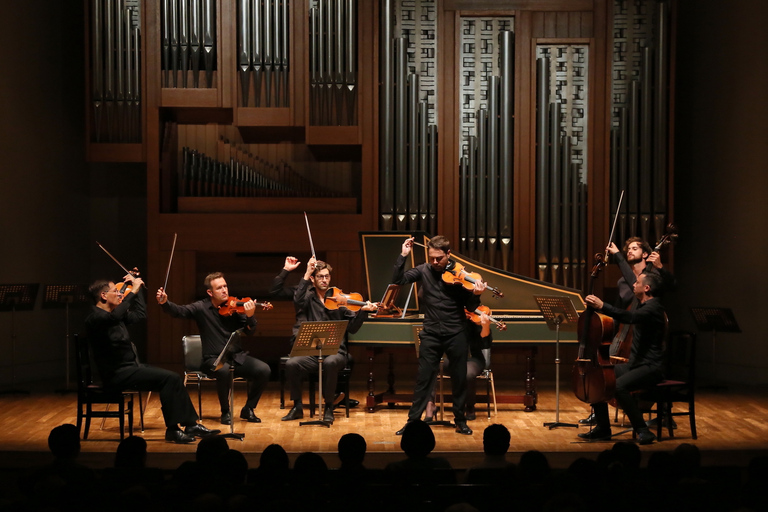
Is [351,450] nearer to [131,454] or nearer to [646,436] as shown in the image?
[131,454]

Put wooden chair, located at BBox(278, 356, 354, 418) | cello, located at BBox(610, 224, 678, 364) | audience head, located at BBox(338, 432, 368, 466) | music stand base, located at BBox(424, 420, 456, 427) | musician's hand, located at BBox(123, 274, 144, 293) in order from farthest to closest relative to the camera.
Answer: wooden chair, located at BBox(278, 356, 354, 418) < music stand base, located at BBox(424, 420, 456, 427) < cello, located at BBox(610, 224, 678, 364) < musician's hand, located at BBox(123, 274, 144, 293) < audience head, located at BBox(338, 432, 368, 466)

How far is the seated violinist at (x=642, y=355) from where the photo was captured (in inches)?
229

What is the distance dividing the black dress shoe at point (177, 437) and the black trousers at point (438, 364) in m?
1.58

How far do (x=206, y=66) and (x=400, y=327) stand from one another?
12.4ft

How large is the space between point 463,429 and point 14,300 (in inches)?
182

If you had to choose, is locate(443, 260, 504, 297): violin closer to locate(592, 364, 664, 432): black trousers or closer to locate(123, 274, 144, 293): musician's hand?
locate(592, 364, 664, 432): black trousers

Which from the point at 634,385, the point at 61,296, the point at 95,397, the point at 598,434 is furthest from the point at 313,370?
the point at 61,296

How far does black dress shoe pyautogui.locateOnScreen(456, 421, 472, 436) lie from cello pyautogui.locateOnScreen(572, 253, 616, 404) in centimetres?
87

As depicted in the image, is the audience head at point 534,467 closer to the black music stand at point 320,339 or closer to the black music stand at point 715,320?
the black music stand at point 320,339

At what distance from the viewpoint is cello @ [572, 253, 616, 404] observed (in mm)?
5738

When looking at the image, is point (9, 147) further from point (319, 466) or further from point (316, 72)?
point (319, 466)

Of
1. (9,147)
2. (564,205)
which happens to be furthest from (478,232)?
(9,147)

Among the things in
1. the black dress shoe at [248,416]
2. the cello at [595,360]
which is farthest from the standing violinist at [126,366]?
the cello at [595,360]

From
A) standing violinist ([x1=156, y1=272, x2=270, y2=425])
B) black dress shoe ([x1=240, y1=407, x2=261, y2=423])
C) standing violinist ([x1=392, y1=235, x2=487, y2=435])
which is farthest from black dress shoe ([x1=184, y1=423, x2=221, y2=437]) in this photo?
standing violinist ([x1=392, y1=235, x2=487, y2=435])
